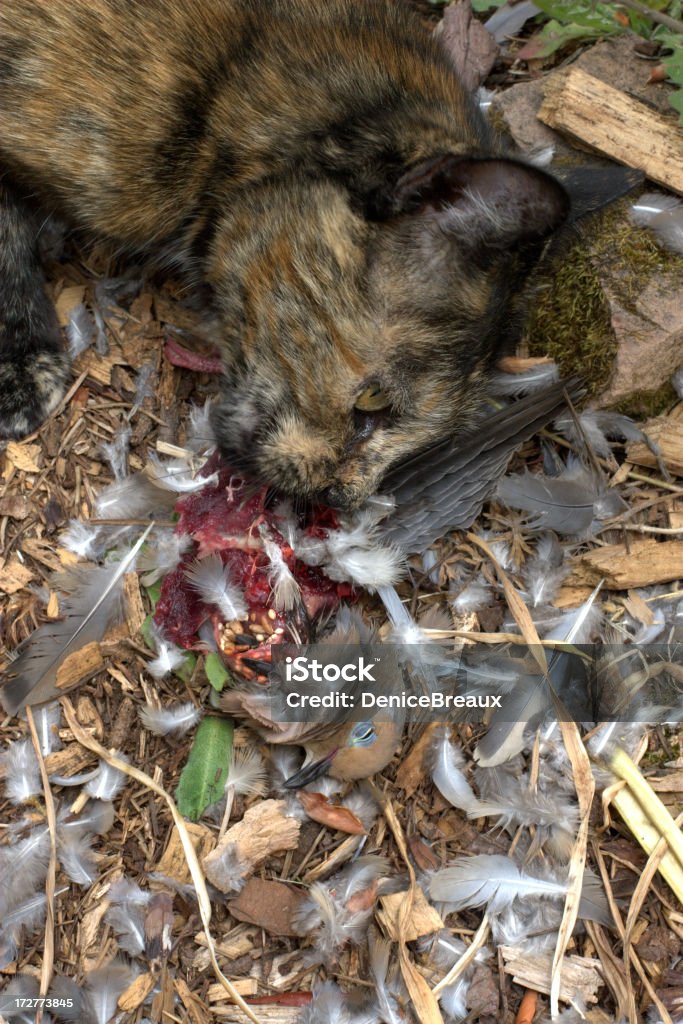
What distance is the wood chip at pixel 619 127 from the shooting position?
8.95 feet

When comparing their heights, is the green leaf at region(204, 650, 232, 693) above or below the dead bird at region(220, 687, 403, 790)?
above

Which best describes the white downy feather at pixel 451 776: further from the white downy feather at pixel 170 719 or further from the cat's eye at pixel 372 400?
the cat's eye at pixel 372 400

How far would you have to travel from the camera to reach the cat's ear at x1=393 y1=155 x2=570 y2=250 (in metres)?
1.84

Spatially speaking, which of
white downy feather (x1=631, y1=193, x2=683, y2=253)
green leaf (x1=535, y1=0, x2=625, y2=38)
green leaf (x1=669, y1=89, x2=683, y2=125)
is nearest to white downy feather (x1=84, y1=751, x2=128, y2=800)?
white downy feather (x1=631, y1=193, x2=683, y2=253)

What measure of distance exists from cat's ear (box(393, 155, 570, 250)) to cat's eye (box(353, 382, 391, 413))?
417 millimetres

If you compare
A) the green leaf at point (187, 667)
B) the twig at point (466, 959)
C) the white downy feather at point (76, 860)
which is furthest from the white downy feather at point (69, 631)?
the twig at point (466, 959)

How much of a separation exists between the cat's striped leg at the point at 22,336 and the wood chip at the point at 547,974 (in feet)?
6.87

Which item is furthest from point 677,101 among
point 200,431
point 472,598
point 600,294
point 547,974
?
point 547,974

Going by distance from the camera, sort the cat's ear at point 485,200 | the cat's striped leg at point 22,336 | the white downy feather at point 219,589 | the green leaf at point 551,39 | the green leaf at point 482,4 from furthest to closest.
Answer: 1. the green leaf at point 482,4
2. the green leaf at point 551,39
3. the cat's striped leg at point 22,336
4. the white downy feather at point 219,589
5. the cat's ear at point 485,200

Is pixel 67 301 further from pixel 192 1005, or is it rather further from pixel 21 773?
pixel 192 1005

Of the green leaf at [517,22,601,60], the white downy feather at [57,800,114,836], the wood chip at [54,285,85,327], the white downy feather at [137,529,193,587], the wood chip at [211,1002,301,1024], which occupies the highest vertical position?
the green leaf at [517,22,601,60]

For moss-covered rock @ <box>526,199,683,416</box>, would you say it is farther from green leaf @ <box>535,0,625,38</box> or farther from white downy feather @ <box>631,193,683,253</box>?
green leaf @ <box>535,0,625,38</box>

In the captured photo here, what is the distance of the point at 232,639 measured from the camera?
241 centimetres

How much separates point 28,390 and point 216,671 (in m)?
1.05
